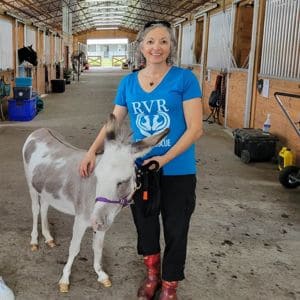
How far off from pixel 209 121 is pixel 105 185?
673cm

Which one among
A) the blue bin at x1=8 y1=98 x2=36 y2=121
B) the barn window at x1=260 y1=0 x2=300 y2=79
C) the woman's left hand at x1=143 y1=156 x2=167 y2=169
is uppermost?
the barn window at x1=260 y1=0 x2=300 y2=79

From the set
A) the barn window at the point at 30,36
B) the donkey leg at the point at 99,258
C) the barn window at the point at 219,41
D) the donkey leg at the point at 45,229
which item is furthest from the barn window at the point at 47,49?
the donkey leg at the point at 99,258

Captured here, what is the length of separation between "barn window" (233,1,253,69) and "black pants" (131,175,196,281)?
5568 mm

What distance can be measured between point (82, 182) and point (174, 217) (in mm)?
510

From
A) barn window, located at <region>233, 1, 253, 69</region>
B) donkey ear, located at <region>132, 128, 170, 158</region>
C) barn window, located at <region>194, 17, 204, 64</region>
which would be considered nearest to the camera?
donkey ear, located at <region>132, 128, 170, 158</region>

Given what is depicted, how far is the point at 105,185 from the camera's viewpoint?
1.65 m

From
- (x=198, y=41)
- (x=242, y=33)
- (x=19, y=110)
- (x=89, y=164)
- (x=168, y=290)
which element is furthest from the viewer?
(x=198, y=41)

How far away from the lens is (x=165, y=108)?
1700mm

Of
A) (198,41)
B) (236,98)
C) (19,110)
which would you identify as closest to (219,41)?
(236,98)

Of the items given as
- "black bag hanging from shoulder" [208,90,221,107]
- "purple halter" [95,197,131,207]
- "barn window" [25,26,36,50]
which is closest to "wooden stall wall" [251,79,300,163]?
"black bag hanging from shoulder" [208,90,221,107]

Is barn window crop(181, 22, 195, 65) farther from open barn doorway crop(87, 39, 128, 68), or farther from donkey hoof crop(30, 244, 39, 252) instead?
open barn doorway crop(87, 39, 128, 68)

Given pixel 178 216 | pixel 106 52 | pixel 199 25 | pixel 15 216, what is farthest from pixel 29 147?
pixel 106 52

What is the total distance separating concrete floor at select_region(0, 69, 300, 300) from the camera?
87.7 inches

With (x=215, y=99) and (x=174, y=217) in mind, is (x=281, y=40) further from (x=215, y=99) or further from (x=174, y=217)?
(x=174, y=217)
